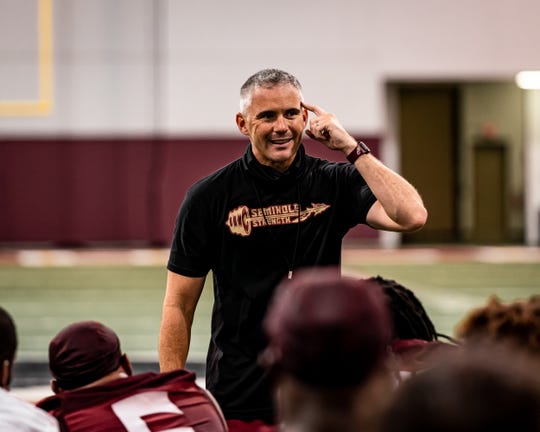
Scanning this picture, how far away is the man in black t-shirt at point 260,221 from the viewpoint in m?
3.10

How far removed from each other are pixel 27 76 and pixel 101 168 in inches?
100

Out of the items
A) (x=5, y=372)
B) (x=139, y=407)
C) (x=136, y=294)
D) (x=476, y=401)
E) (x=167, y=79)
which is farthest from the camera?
(x=167, y=79)

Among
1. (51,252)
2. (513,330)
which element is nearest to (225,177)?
(513,330)

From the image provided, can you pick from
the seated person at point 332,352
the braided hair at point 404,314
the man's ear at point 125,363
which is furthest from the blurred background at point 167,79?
the seated person at point 332,352

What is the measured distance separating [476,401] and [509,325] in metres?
0.90

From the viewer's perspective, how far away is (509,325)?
1795mm

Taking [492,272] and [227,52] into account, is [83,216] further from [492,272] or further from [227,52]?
[492,272]

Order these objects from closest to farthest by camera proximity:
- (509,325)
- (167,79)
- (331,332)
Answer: (331,332), (509,325), (167,79)

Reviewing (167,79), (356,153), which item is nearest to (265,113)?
(356,153)

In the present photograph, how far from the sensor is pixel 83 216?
66.2 ft

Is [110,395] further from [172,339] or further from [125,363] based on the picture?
[172,339]

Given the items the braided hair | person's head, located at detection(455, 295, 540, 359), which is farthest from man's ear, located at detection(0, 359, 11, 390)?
person's head, located at detection(455, 295, 540, 359)

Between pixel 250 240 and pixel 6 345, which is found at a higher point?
pixel 250 240

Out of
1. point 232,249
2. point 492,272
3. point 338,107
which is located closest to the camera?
point 232,249
